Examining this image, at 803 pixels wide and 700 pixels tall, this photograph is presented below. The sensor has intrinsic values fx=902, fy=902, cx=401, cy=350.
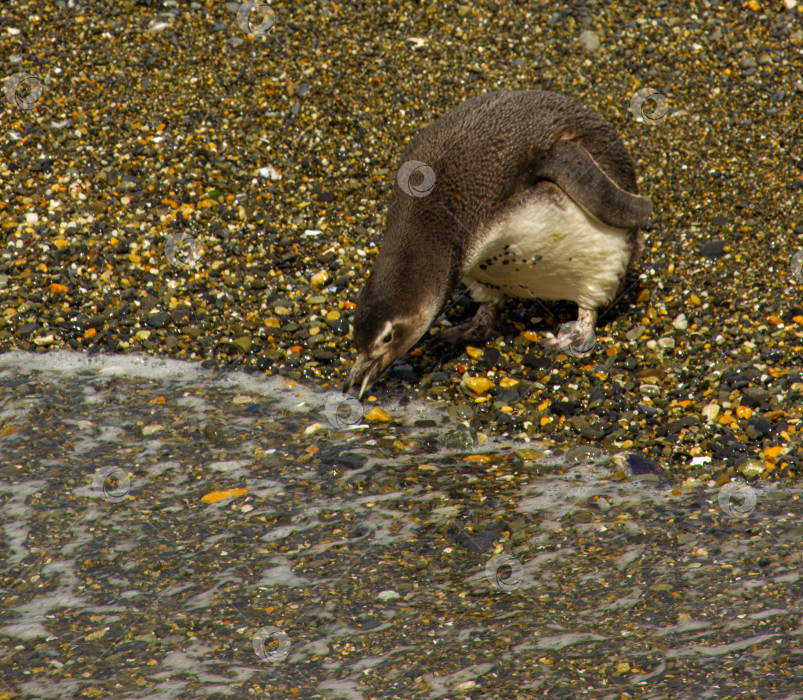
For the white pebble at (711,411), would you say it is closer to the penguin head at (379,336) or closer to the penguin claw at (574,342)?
the penguin claw at (574,342)

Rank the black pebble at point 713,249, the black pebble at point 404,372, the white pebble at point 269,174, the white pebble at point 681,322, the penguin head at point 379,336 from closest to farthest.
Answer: the penguin head at point 379,336 < the black pebble at point 404,372 < the white pebble at point 681,322 < the black pebble at point 713,249 < the white pebble at point 269,174

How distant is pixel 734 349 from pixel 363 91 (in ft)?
12.5

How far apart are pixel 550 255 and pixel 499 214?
466mm

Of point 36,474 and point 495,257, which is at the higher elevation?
point 495,257

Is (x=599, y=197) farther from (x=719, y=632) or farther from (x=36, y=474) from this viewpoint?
(x=36, y=474)

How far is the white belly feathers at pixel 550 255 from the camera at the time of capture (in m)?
5.12

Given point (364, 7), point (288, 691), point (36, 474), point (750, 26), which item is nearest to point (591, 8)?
point (750, 26)

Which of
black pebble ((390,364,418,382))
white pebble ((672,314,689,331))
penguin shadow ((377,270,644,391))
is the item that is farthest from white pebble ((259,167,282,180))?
white pebble ((672,314,689,331))

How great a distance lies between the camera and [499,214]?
16.5 feet

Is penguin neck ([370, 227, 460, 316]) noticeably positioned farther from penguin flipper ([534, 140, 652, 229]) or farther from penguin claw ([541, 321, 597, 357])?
penguin claw ([541, 321, 597, 357])

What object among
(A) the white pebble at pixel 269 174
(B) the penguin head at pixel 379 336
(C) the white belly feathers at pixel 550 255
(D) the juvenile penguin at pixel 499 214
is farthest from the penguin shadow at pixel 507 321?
(A) the white pebble at pixel 269 174

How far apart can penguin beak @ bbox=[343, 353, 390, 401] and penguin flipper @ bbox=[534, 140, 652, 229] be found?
4.56 ft

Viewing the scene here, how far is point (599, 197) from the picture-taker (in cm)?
513

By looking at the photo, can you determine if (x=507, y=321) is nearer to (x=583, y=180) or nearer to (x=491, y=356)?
(x=491, y=356)
